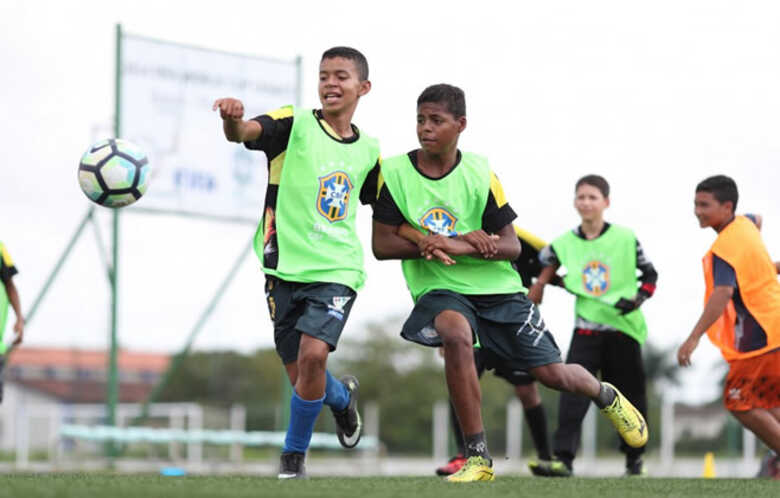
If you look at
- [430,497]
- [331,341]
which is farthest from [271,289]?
[430,497]

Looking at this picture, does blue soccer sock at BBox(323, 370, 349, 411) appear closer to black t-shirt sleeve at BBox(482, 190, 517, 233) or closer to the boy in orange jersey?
black t-shirt sleeve at BBox(482, 190, 517, 233)

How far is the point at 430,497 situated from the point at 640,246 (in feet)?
14.6

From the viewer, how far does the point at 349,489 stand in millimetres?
4922

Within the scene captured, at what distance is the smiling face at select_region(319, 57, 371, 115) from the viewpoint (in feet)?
19.7

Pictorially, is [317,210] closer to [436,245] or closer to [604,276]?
[436,245]

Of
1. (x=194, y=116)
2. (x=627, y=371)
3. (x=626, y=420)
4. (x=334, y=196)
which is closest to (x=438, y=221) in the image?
(x=334, y=196)

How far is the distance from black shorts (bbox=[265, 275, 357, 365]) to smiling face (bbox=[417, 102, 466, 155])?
0.85m

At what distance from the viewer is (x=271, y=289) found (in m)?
5.88

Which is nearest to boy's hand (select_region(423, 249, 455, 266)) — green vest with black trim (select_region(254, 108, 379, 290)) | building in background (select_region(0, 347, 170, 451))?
green vest with black trim (select_region(254, 108, 379, 290))

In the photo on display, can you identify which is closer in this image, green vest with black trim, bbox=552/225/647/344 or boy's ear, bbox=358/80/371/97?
boy's ear, bbox=358/80/371/97

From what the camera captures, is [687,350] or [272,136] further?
[687,350]

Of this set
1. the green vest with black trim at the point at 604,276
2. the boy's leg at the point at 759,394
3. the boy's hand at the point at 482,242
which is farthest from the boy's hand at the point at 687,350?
the boy's hand at the point at 482,242

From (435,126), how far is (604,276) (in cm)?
290

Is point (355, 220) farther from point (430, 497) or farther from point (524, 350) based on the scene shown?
point (430, 497)
